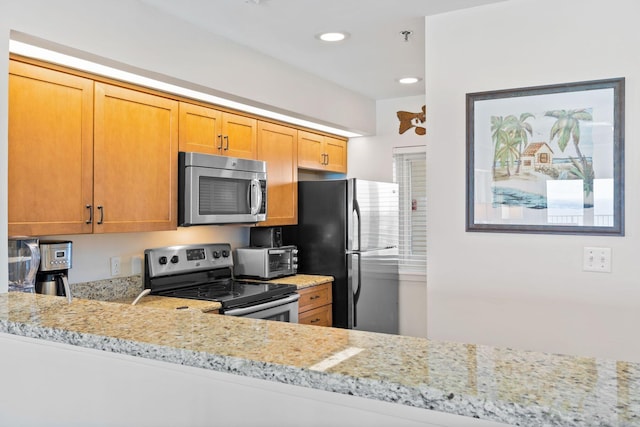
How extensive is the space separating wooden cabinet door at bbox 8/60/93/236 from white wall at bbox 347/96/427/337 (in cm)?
283

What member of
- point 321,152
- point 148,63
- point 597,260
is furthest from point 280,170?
point 597,260

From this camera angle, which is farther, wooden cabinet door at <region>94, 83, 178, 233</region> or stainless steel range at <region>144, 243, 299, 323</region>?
stainless steel range at <region>144, 243, 299, 323</region>

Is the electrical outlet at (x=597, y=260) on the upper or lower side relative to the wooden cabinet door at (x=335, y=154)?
lower

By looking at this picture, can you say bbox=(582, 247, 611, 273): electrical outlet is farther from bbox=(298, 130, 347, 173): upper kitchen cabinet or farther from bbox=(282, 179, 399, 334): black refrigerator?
bbox=(298, 130, 347, 173): upper kitchen cabinet

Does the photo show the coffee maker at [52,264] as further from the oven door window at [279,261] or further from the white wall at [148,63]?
the oven door window at [279,261]

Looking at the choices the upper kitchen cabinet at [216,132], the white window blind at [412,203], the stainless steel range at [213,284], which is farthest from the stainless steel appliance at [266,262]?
the white window blind at [412,203]

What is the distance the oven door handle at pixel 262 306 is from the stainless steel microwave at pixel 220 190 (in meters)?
0.56

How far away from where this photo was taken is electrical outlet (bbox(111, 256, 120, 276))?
309 cm

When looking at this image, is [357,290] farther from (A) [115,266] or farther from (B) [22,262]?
(B) [22,262]

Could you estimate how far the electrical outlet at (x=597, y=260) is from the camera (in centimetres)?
229

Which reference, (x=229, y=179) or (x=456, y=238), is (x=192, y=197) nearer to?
(x=229, y=179)

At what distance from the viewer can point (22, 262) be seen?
2281 mm

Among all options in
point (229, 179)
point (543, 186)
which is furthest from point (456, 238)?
point (229, 179)

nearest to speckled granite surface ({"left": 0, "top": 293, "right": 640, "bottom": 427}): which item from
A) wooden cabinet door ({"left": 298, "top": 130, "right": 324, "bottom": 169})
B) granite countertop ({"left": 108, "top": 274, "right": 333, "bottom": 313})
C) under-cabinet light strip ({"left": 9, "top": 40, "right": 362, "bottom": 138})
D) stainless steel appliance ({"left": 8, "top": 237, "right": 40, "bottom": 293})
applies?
stainless steel appliance ({"left": 8, "top": 237, "right": 40, "bottom": 293})
